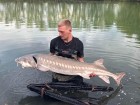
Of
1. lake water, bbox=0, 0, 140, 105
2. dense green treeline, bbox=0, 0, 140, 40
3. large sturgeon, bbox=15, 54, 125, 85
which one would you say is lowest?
lake water, bbox=0, 0, 140, 105

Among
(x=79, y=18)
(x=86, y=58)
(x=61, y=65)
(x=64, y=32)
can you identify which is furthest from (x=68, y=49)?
(x=79, y=18)

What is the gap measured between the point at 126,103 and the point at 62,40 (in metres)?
→ 2.52

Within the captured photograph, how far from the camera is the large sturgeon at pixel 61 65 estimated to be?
7812mm

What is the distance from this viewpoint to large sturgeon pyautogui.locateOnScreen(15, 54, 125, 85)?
7812mm

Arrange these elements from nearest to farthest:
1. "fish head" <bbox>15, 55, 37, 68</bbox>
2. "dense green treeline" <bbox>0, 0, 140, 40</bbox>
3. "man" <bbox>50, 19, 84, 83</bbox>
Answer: "fish head" <bbox>15, 55, 37, 68</bbox>
"man" <bbox>50, 19, 84, 83</bbox>
"dense green treeline" <bbox>0, 0, 140, 40</bbox>

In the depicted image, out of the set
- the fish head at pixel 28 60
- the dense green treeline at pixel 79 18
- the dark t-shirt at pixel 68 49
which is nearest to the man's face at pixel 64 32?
the dark t-shirt at pixel 68 49

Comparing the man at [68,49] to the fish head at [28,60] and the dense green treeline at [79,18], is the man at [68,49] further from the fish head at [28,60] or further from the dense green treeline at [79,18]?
the dense green treeline at [79,18]

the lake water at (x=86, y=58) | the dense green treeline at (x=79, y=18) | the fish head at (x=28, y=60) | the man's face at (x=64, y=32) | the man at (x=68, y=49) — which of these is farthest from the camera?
the dense green treeline at (x=79, y=18)

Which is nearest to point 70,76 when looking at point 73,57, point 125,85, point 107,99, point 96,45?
point 73,57

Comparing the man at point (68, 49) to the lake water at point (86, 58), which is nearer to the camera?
the man at point (68, 49)

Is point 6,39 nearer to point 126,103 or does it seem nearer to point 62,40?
point 62,40

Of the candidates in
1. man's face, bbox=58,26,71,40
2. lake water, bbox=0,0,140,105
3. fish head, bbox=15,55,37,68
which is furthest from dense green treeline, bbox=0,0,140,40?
fish head, bbox=15,55,37,68

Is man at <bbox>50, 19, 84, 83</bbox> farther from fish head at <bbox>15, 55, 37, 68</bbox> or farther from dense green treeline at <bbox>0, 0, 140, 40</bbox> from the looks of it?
dense green treeline at <bbox>0, 0, 140, 40</bbox>

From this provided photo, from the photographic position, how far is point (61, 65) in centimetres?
788
